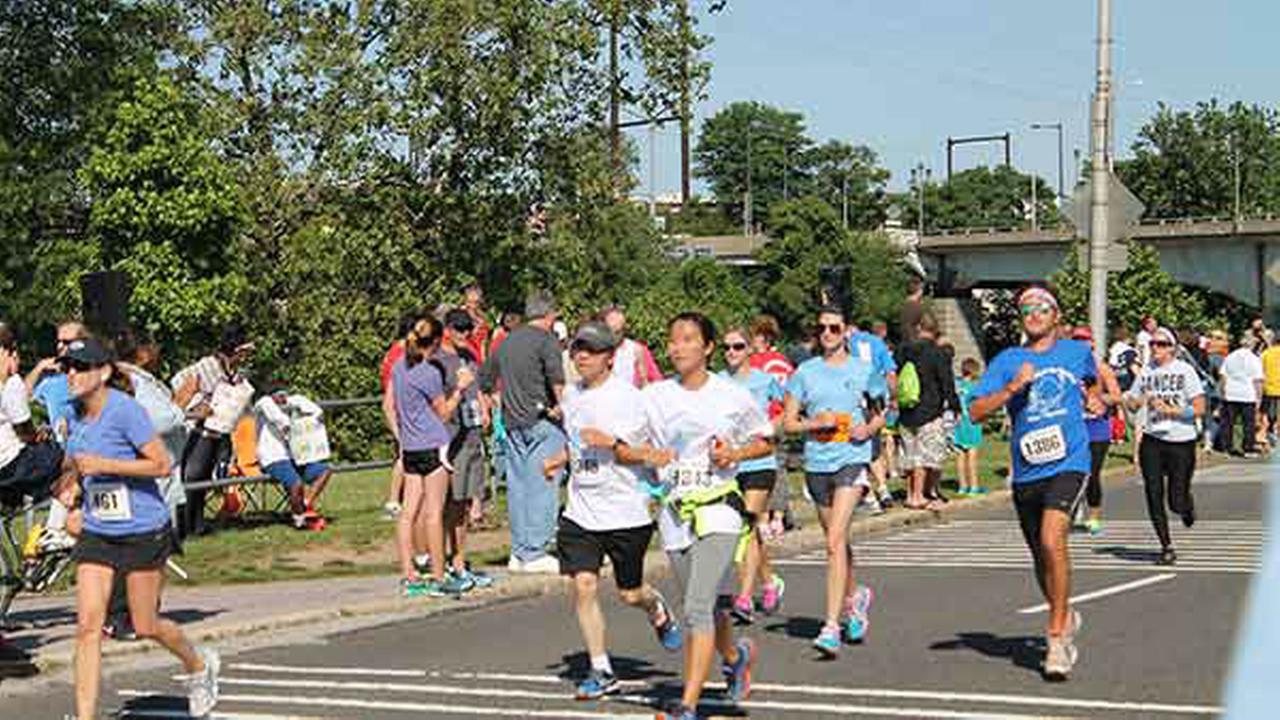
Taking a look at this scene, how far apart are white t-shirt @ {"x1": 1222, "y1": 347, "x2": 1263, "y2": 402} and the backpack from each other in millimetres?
10714

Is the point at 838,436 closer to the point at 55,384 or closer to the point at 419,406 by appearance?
the point at 419,406

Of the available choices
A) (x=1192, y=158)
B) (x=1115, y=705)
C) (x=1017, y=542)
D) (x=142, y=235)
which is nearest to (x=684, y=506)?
(x=1115, y=705)

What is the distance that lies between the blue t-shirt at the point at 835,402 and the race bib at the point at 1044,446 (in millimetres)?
1177

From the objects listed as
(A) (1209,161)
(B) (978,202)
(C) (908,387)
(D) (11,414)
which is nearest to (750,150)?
(B) (978,202)

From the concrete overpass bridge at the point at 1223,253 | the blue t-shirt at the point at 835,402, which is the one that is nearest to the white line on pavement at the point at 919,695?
the blue t-shirt at the point at 835,402

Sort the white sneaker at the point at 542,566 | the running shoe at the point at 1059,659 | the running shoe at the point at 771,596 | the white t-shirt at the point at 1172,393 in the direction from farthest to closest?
1. the white t-shirt at the point at 1172,393
2. the white sneaker at the point at 542,566
3. the running shoe at the point at 771,596
4. the running shoe at the point at 1059,659

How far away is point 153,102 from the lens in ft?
142

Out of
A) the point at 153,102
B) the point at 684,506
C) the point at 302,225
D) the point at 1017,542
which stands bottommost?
the point at 1017,542

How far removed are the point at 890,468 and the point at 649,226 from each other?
228 feet

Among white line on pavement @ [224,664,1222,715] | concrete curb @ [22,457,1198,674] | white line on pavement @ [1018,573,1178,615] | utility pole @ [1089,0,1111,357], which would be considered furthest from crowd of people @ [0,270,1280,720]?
utility pole @ [1089,0,1111,357]

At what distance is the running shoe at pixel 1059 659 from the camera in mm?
9258

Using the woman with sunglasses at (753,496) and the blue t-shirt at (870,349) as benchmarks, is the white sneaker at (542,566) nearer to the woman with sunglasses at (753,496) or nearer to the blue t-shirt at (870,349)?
the woman with sunglasses at (753,496)

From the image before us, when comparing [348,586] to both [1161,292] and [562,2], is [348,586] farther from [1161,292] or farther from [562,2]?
[1161,292]

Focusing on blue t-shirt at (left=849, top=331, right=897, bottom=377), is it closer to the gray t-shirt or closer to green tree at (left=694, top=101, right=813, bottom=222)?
the gray t-shirt
